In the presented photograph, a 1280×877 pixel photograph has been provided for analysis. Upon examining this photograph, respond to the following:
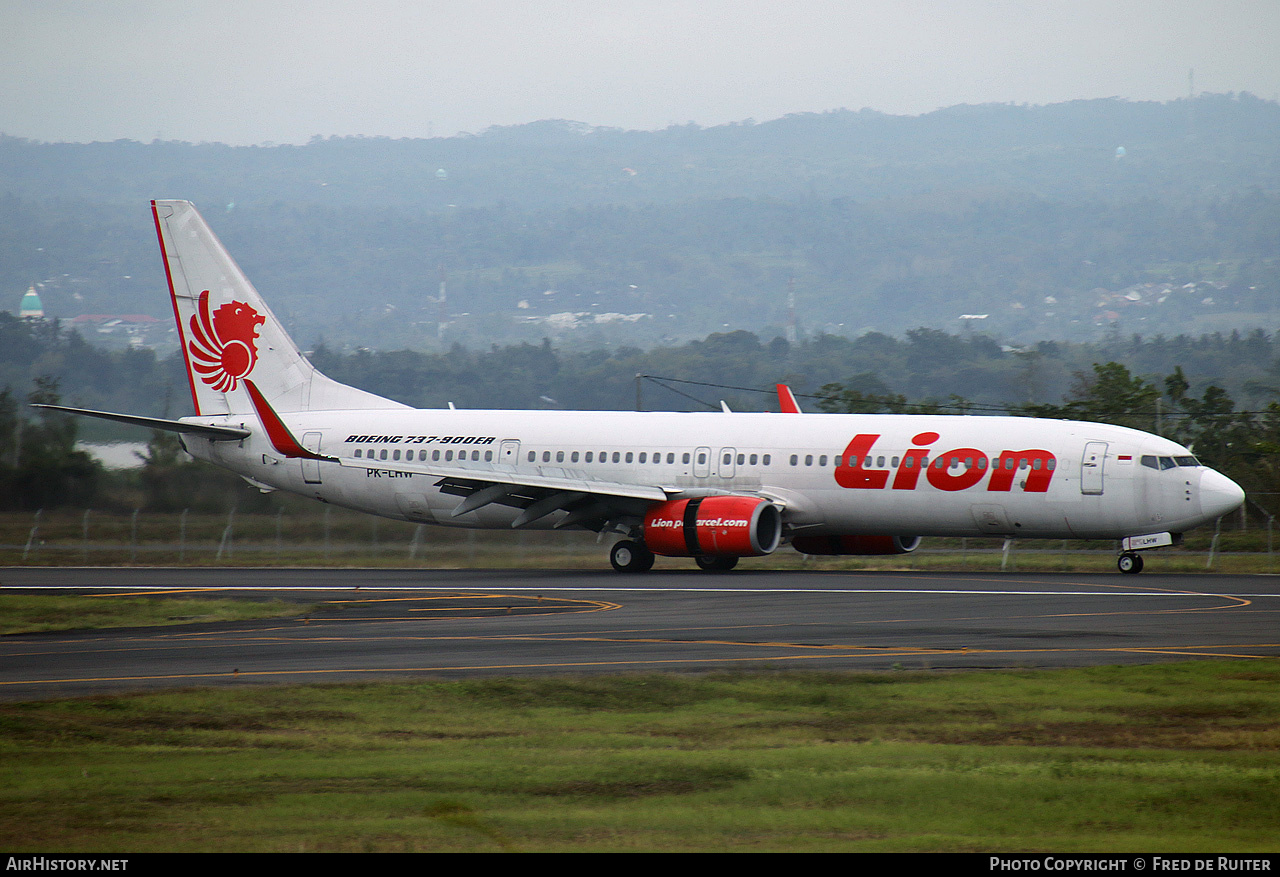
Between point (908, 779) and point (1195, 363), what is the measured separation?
19459 centimetres

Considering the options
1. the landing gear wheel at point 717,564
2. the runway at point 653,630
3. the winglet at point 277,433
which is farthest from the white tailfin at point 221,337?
the landing gear wheel at point 717,564

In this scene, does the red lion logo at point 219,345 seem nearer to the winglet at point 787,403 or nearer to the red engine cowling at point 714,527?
the red engine cowling at point 714,527

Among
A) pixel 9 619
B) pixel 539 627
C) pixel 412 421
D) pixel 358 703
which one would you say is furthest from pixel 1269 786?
pixel 412 421

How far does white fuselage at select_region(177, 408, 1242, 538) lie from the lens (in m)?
31.3

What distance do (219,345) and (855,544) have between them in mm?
18495

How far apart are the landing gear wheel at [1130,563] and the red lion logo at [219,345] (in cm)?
2361

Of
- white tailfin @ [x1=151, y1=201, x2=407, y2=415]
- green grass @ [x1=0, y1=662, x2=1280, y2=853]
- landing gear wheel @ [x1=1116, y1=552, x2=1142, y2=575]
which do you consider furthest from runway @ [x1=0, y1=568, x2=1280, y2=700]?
white tailfin @ [x1=151, y1=201, x2=407, y2=415]

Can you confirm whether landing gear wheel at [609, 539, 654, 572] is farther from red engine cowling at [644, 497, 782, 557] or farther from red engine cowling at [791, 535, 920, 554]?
red engine cowling at [791, 535, 920, 554]

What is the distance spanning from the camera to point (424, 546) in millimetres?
40469

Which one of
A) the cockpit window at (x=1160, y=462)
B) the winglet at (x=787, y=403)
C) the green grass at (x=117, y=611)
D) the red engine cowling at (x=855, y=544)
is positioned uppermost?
the winglet at (x=787, y=403)

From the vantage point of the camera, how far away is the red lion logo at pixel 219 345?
133 ft

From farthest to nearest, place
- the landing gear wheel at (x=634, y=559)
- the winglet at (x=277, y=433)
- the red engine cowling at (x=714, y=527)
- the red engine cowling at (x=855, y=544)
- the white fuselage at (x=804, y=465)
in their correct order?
the winglet at (x=277, y=433) < the red engine cowling at (x=855, y=544) < the landing gear wheel at (x=634, y=559) < the red engine cowling at (x=714, y=527) < the white fuselage at (x=804, y=465)

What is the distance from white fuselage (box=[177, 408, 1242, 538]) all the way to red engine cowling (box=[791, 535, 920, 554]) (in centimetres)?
105
